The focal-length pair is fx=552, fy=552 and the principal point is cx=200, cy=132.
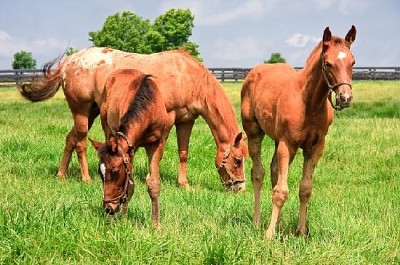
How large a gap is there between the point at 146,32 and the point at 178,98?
53.7 meters

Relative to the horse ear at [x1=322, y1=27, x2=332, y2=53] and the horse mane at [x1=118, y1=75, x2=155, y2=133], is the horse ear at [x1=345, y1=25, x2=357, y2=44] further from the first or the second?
the horse mane at [x1=118, y1=75, x2=155, y2=133]

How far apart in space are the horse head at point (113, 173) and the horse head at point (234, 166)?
3.34 metres

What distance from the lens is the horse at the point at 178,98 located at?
27.3ft

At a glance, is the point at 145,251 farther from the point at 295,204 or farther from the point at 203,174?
the point at 203,174

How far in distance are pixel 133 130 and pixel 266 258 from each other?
1.97 meters

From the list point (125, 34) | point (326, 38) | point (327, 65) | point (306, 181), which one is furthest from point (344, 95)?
point (125, 34)

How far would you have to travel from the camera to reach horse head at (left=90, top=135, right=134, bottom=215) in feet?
16.5

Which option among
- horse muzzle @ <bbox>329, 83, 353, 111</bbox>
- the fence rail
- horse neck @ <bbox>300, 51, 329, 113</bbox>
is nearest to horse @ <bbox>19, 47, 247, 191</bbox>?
horse neck @ <bbox>300, 51, 329, 113</bbox>

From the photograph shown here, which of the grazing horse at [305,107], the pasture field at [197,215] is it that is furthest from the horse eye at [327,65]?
the pasture field at [197,215]

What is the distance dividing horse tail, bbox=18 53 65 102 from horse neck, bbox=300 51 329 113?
5896mm

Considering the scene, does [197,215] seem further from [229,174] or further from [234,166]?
[234,166]

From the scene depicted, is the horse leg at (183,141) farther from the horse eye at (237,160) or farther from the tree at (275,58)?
the tree at (275,58)

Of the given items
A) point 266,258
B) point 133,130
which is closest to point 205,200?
point 133,130

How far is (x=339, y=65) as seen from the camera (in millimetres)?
4504
